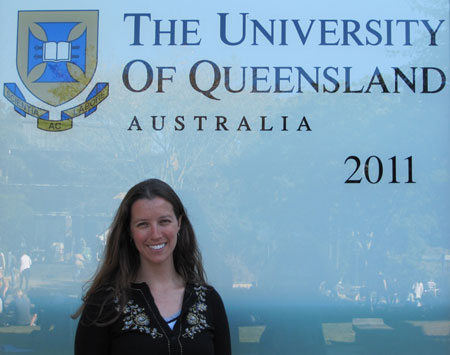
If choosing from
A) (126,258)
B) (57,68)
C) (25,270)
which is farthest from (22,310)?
(57,68)

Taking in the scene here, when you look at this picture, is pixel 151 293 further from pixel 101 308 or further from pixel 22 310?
pixel 22 310

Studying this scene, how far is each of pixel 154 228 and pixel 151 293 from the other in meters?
0.28

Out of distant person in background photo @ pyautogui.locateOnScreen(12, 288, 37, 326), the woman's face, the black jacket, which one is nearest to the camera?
the black jacket

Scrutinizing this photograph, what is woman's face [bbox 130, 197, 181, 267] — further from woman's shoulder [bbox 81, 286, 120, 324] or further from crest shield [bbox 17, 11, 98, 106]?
crest shield [bbox 17, 11, 98, 106]

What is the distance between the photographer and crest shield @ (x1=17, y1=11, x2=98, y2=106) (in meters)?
3.13

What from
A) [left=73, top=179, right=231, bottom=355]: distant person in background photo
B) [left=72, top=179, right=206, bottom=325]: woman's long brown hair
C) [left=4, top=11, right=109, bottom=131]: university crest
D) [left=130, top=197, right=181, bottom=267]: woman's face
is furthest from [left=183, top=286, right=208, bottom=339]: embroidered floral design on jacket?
[left=4, top=11, right=109, bottom=131]: university crest

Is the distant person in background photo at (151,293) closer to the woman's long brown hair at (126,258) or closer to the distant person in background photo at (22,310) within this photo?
the woman's long brown hair at (126,258)

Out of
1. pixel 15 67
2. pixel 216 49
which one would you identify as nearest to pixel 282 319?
pixel 216 49

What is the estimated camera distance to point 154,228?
102 inches

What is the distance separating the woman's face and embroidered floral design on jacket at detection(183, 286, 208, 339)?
232mm

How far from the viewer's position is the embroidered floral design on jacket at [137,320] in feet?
8.07

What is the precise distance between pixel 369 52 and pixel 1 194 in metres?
2.00

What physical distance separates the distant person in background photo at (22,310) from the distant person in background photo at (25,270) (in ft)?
0.13

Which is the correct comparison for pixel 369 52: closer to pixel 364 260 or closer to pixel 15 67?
pixel 364 260
